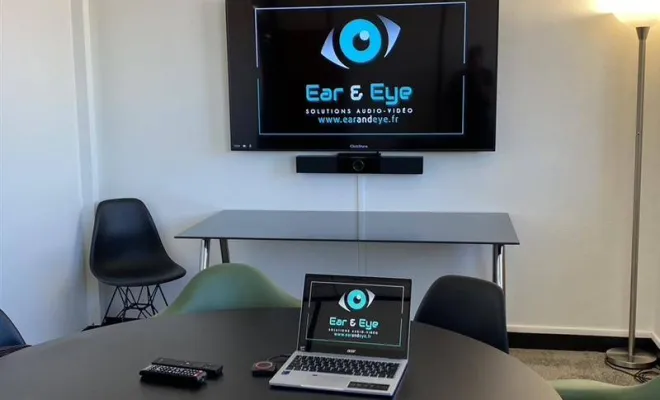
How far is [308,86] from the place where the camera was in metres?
4.09

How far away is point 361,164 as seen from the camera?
406 centimetres

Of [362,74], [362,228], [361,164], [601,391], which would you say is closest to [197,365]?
[601,391]

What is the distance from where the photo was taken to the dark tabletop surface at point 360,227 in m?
3.52

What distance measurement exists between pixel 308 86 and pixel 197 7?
2.72 ft

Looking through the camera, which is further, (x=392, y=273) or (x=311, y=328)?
(x=392, y=273)

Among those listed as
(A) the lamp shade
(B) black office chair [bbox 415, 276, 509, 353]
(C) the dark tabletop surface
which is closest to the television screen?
(C) the dark tabletop surface

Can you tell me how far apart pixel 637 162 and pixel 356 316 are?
7.92ft

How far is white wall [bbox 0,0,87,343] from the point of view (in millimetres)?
3596

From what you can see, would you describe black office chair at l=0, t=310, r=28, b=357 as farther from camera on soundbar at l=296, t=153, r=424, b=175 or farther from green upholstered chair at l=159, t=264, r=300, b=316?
camera on soundbar at l=296, t=153, r=424, b=175

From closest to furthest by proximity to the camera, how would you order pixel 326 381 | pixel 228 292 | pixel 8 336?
pixel 326 381 < pixel 8 336 < pixel 228 292

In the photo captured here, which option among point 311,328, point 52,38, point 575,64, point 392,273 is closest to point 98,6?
point 52,38

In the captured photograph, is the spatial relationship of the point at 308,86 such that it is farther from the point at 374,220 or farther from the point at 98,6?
the point at 98,6

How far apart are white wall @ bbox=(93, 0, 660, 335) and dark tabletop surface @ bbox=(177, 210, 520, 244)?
0.12 m

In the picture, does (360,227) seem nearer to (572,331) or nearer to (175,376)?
(572,331)
